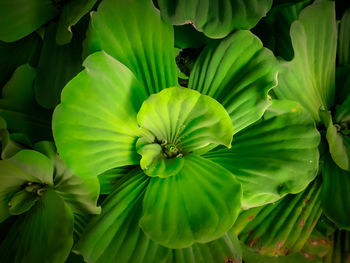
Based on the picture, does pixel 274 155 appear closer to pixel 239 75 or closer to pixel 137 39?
pixel 239 75

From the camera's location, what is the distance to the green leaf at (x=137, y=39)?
0.42m

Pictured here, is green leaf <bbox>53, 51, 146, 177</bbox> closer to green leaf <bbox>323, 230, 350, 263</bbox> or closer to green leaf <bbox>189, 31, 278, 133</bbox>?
green leaf <bbox>189, 31, 278, 133</bbox>

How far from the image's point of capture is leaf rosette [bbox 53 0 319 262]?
40cm

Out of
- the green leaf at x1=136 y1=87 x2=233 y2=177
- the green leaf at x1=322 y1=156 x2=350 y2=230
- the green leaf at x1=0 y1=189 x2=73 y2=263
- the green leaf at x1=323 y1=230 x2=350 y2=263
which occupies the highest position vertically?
the green leaf at x1=136 y1=87 x2=233 y2=177

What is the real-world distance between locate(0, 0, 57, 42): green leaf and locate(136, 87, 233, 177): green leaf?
0.22m

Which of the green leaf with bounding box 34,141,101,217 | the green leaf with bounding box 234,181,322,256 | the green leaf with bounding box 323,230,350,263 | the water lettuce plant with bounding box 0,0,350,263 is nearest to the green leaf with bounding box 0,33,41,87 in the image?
the water lettuce plant with bounding box 0,0,350,263

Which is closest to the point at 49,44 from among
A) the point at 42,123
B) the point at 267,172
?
the point at 42,123

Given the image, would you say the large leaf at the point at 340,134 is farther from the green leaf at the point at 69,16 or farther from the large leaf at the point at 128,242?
the green leaf at the point at 69,16

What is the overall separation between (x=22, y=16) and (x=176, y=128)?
0.86 feet

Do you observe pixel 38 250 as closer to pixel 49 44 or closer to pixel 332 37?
pixel 49 44

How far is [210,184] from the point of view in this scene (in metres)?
0.43

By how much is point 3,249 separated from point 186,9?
39 cm

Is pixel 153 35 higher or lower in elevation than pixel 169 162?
higher

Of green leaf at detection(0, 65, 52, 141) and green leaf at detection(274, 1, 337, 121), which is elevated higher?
green leaf at detection(0, 65, 52, 141)
